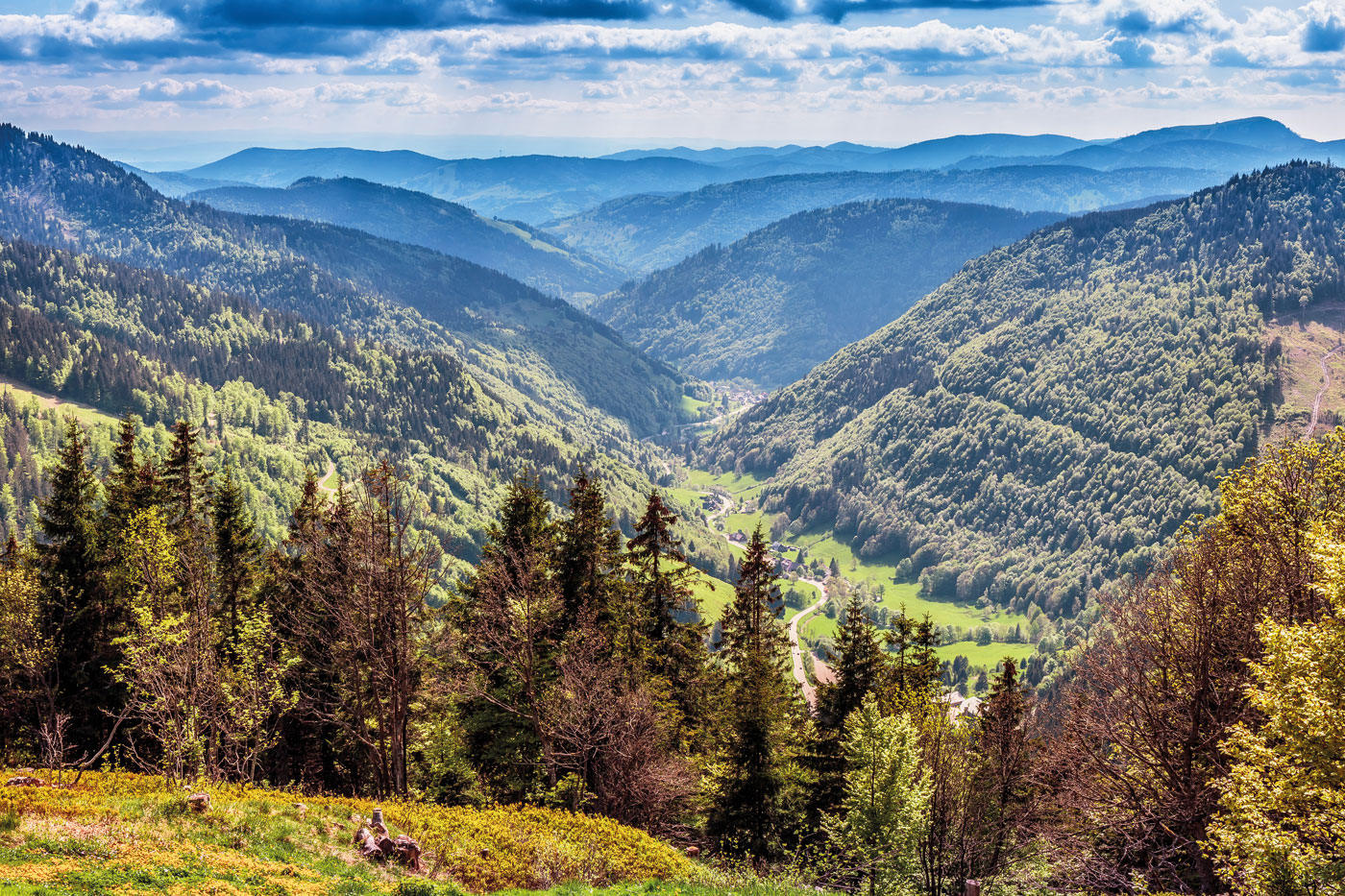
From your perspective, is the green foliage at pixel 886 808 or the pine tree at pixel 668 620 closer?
the green foliage at pixel 886 808

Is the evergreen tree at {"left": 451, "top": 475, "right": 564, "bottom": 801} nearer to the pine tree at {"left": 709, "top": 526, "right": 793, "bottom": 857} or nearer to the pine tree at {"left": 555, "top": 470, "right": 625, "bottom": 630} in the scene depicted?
the pine tree at {"left": 555, "top": 470, "right": 625, "bottom": 630}

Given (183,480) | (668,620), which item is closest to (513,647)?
(668,620)

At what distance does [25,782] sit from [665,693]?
25.6m

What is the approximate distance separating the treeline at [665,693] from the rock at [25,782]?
4581 millimetres

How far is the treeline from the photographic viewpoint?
2930cm

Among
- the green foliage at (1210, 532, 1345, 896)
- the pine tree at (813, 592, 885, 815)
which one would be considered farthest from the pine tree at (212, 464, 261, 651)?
the green foliage at (1210, 532, 1345, 896)

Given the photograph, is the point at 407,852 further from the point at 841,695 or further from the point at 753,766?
the point at 841,695

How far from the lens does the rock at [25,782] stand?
2555cm

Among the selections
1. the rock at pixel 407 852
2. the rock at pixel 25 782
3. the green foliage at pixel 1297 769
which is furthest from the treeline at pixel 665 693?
the rock at pixel 407 852

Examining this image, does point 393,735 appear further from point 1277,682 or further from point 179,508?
point 1277,682

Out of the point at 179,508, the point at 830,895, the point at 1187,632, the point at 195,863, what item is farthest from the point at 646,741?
the point at 179,508

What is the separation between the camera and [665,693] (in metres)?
41.6

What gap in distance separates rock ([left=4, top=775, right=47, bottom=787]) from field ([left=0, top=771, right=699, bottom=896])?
952 mm

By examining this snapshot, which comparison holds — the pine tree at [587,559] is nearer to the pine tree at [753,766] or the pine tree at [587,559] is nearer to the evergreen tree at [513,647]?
the evergreen tree at [513,647]
